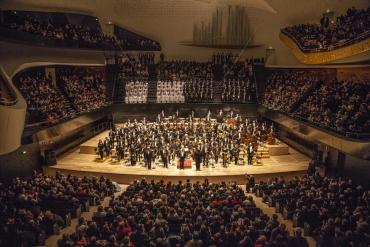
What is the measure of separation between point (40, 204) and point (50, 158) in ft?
16.9

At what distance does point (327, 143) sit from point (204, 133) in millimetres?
5399

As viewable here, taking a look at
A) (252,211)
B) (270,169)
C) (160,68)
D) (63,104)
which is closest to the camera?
(252,211)

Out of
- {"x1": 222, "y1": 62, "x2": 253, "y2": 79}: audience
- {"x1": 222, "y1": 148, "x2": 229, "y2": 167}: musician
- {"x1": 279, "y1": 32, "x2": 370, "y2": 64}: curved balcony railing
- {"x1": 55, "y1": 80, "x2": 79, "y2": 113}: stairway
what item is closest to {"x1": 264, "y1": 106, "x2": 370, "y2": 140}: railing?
{"x1": 279, "y1": 32, "x2": 370, "y2": 64}: curved balcony railing

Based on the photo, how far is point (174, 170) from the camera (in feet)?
47.3

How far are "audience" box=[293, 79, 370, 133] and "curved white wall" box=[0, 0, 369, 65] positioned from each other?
7.44 m

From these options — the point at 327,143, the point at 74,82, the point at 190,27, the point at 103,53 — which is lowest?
the point at 327,143

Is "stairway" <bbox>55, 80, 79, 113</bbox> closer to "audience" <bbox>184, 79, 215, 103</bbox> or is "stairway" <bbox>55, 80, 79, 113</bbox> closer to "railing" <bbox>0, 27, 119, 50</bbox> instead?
"railing" <bbox>0, 27, 119, 50</bbox>

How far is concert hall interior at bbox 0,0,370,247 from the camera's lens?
872cm

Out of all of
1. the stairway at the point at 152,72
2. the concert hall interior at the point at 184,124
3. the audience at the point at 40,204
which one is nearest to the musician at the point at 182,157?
the concert hall interior at the point at 184,124

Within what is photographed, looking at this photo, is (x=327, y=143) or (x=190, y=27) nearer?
(x=327, y=143)

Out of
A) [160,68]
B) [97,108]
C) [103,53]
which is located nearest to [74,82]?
[97,108]

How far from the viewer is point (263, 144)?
56.7 ft

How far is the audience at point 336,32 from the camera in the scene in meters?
15.0

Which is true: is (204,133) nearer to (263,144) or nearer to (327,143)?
(263,144)
